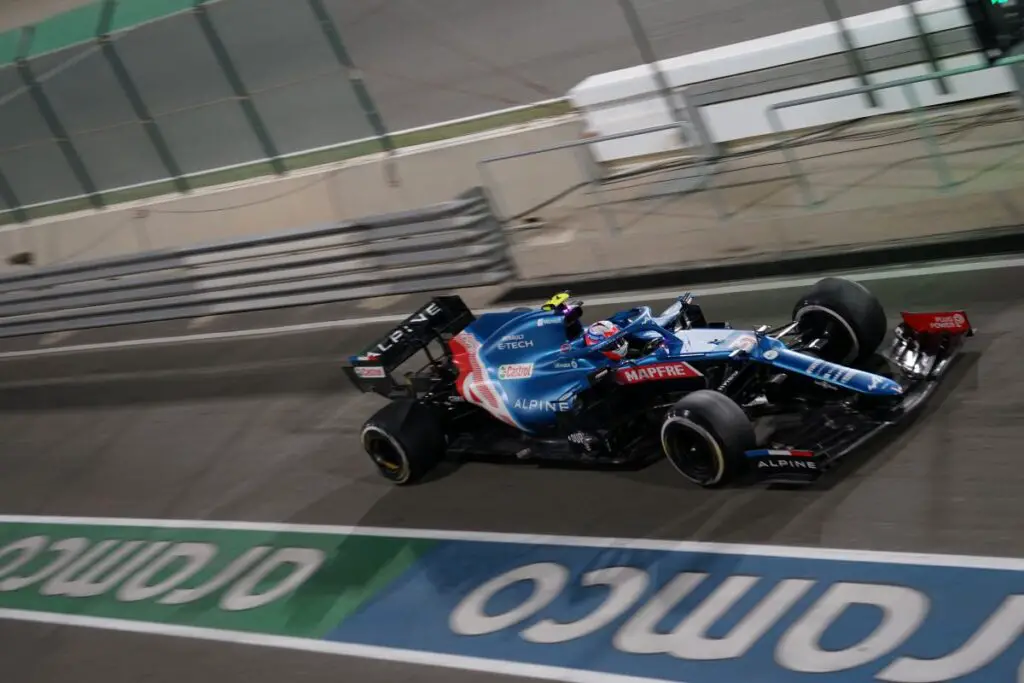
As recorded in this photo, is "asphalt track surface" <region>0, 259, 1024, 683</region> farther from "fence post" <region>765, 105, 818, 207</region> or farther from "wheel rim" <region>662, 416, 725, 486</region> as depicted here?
"fence post" <region>765, 105, 818, 207</region>

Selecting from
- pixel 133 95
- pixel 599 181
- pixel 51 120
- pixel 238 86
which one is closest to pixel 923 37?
pixel 599 181

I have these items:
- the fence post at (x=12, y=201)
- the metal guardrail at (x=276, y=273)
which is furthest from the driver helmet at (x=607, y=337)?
the fence post at (x=12, y=201)

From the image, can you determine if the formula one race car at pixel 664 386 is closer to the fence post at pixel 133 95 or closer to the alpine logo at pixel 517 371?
the alpine logo at pixel 517 371

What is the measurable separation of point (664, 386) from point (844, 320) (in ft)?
3.91

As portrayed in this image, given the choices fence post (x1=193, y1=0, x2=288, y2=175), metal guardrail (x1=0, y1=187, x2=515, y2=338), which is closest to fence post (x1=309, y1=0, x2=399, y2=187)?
fence post (x1=193, y1=0, x2=288, y2=175)

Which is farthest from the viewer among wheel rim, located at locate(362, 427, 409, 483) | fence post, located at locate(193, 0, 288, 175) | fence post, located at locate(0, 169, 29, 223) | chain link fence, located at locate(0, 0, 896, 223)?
fence post, located at locate(0, 169, 29, 223)

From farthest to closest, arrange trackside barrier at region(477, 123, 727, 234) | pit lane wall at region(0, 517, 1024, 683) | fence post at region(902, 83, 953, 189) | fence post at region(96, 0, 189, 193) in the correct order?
fence post at region(96, 0, 189, 193)
trackside barrier at region(477, 123, 727, 234)
fence post at region(902, 83, 953, 189)
pit lane wall at region(0, 517, 1024, 683)

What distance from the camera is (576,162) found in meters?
11.0

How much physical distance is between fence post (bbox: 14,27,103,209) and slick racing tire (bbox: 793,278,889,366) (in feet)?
52.3

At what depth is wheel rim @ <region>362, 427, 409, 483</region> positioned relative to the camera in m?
8.13

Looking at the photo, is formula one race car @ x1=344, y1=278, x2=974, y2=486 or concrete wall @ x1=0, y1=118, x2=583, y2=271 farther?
concrete wall @ x1=0, y1=118, x2=583, y2=271

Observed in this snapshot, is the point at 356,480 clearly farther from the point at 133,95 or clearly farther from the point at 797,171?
the point at 133,95

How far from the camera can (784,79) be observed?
11914 millimetres

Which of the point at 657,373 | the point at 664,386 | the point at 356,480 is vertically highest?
the point at 657,373
